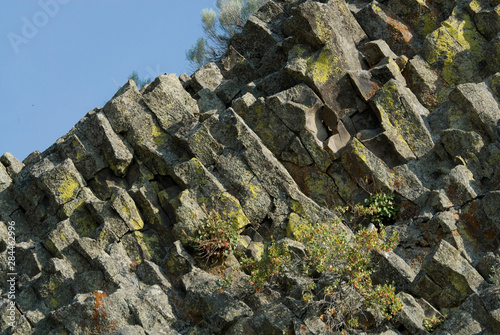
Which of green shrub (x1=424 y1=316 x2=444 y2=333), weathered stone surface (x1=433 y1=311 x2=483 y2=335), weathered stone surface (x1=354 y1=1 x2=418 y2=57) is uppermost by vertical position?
weathered stone surface (x1=354 y1=1 x2=418 y2=57)

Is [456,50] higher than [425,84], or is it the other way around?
[456,50]

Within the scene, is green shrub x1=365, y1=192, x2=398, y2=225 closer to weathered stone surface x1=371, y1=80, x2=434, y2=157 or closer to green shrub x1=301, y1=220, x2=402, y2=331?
weathered stone surface x1=371, y1=80, x2=434, y2=157

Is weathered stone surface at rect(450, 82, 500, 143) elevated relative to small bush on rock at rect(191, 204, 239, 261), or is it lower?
lower

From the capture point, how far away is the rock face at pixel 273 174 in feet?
61.9

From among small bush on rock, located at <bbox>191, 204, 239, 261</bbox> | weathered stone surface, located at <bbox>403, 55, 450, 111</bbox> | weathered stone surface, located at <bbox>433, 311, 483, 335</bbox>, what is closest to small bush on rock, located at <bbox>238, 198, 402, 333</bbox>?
weathered stone surface, located at <bbox>433, 311, 483, 335</bbox>

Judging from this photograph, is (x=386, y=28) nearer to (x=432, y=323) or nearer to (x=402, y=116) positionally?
(x=402, y=116)

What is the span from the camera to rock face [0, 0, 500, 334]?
18875 millimetres

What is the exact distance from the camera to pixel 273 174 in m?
22.1

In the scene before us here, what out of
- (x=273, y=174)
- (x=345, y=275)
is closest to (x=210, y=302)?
(x=345, y=275)

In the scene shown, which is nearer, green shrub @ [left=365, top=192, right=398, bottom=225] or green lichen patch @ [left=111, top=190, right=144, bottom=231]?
green shrub @ [left=365, top=192, right=398, bottom=225]

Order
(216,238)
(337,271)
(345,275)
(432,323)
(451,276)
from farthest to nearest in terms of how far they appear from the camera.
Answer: (216,238) < (337,271) < (345,275) < (451,276) < (432,323)

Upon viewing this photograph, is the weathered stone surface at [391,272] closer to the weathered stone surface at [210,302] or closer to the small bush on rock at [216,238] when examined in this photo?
the weathered stone surface at [210,302]

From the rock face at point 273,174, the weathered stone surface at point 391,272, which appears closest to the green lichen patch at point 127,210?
the rock face at point 273,174

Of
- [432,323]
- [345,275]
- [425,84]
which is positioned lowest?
[432,323]
